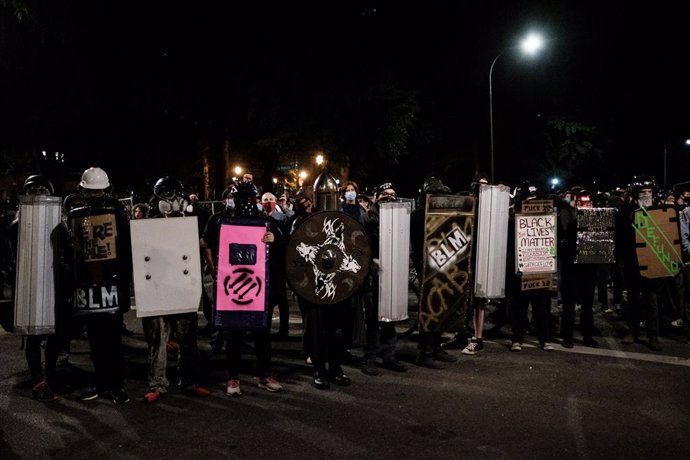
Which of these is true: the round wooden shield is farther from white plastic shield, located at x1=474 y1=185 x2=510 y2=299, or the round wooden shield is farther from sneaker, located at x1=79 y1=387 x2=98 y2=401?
sneaker, located at x1=79 y1=387 x2=98 y2=401

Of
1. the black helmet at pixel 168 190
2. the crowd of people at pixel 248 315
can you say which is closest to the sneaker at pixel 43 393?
the crowd of people at pixel 248 315

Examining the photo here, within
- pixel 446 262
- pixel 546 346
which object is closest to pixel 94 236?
pixel 446 262

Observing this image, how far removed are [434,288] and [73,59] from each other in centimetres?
2087

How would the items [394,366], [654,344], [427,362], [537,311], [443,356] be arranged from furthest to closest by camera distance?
[537,311]
[654,344]
[443,356]
[427,362]
[394,366]

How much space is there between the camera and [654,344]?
6828 millimetres

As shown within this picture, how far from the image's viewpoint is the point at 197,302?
5273 mm

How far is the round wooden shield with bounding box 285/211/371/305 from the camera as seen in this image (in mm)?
5332

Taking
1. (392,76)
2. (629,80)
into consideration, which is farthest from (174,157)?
(629,80)

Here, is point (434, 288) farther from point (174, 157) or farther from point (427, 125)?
point (427, 125)

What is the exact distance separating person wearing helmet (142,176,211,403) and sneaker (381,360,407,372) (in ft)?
6.27

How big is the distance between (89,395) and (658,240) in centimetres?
659

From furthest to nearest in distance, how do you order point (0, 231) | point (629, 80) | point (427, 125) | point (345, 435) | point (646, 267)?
1. point (629, 80)
2. point (427, 125)
3. point (0, 231)
4. point (646, 267)
5. point (345, 435)

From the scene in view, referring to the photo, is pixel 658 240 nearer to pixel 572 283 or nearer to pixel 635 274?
pixel 635 274

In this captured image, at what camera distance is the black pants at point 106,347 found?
16.9ft
